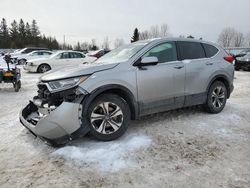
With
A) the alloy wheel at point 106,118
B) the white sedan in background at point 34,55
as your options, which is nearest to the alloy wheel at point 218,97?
the alloy wheel at point 106,118

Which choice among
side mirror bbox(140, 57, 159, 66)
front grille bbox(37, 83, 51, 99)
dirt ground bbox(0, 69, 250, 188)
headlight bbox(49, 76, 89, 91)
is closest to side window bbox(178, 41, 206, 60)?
side mirror bbox(140, 57, 159, 66)

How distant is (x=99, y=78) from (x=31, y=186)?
1.79 meters

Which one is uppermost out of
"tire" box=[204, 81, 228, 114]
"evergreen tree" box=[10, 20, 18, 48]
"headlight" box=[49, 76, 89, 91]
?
"evergreen tree" box=[10, 20, 18, 48]

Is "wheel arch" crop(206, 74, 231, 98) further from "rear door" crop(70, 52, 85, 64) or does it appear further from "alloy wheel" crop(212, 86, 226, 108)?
"rear door" crop(70, 52, 85, 64)

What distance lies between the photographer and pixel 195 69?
194 inches

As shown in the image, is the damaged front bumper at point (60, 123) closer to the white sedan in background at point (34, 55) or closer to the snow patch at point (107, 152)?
the snow patch at point (107, 152)

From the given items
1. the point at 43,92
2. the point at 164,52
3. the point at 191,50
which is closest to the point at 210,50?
the point at 191,50

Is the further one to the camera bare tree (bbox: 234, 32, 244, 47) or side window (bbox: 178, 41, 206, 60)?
bare tree (bbox: 234, 32, 244, 47)

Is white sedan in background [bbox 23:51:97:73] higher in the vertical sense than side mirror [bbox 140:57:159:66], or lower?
lower

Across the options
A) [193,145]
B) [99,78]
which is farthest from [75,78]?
[193,145]

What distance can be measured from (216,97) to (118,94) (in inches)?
102

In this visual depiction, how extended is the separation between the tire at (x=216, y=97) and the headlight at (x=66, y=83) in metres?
3.00

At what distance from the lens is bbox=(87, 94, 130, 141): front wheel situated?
12.2 ft

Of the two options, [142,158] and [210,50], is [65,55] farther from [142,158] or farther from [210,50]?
[142,158]
